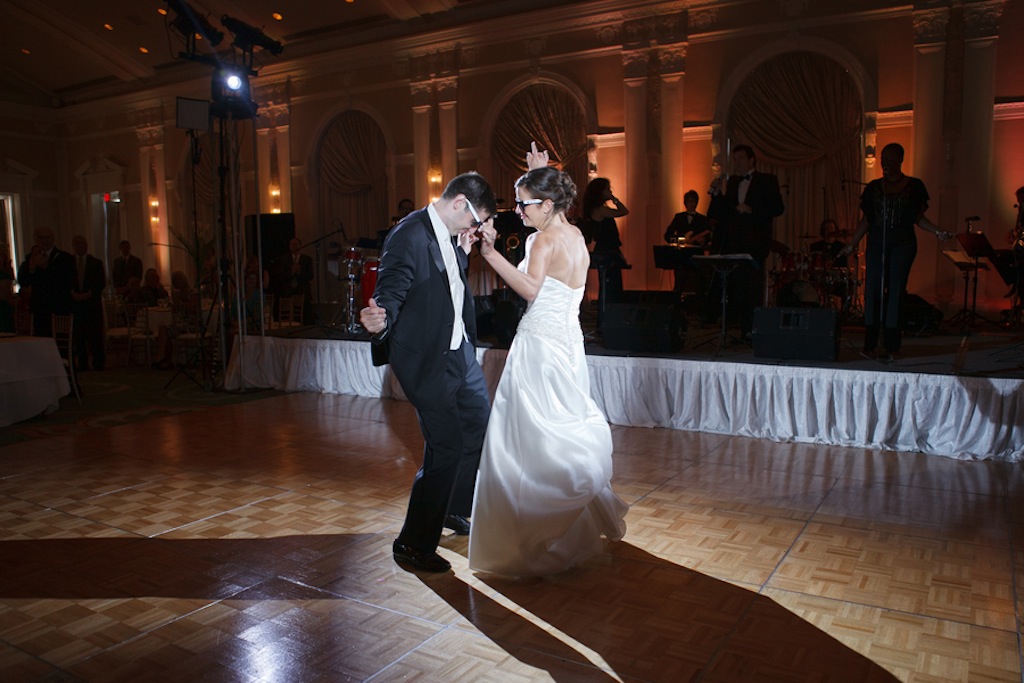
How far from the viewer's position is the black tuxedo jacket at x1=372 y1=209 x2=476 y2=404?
2.91m

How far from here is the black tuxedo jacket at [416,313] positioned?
114 inches

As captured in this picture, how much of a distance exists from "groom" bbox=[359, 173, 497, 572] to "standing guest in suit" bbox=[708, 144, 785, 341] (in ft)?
12.9

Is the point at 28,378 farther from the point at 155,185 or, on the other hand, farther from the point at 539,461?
the point at 155,185

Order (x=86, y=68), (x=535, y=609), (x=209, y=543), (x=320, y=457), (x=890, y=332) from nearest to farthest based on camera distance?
(x=535, y=609) < (x=209, y=543) < (x=320, y=457) < (x=890, y=332) < (x=86, y=68)

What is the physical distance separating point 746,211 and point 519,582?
178 inches

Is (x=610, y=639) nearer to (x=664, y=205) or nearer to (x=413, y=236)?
(x=413, y=236)

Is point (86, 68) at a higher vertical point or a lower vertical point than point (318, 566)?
higher

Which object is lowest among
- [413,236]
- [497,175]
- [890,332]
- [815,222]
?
[890,332]

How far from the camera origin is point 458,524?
11.8 ft

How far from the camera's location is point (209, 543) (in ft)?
11.4

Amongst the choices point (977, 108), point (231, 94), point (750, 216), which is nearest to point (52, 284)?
point (231, 94)

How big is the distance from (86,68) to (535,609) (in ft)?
57.1

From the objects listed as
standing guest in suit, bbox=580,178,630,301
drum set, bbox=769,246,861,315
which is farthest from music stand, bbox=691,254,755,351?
drum set, bbox=769,246,861,315

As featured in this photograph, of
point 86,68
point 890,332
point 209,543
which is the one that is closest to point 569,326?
point 209,543
